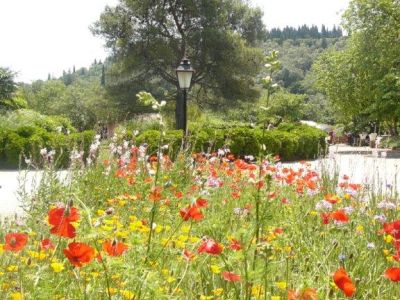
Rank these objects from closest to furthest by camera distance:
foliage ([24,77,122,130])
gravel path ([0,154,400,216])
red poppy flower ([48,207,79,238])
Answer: red poppy flower ([48,207,79,238])
gravel path ([0,154,400,216])
foliage ([24,77,122,130])

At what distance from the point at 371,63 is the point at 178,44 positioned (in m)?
11.0

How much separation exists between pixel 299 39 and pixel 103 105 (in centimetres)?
13594

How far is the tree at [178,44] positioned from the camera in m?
28.4

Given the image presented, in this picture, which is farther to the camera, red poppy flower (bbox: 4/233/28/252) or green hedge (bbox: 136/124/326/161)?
green hedge (bbox: 136/124/326/161)

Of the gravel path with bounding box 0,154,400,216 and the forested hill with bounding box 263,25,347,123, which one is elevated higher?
the forested hill with bounding box 263,25,347,123

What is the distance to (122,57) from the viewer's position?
29078 mm

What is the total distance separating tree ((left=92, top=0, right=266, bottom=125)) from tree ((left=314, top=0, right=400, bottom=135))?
5400 mm

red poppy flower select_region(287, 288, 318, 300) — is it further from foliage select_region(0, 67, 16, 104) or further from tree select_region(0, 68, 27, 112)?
foliage select_region(0, 67, 16, 104)

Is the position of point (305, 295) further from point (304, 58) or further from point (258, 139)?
point (304, 58)

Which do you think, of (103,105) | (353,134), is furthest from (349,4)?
(103,105)

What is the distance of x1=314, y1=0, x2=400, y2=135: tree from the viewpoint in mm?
26234

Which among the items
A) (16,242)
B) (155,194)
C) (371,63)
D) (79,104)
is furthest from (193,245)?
(79,104)

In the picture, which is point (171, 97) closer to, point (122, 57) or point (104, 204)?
point (122, 57)

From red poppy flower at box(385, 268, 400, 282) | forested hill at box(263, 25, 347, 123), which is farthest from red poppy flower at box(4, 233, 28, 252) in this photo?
forested hill at box(263, 25, 347, 123)
